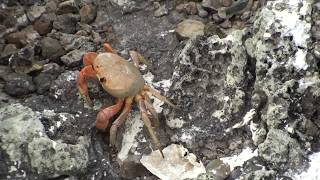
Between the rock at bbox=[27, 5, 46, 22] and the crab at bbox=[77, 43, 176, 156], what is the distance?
22.4 inches

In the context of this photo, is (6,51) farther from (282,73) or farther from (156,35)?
(282,73)

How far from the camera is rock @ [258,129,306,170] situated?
3.06 metres

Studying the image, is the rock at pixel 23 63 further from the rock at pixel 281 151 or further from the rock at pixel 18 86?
the rock at pixel 281 151

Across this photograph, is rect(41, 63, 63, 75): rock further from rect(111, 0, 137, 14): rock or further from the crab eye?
rect(111, 0, 137, 14): rock

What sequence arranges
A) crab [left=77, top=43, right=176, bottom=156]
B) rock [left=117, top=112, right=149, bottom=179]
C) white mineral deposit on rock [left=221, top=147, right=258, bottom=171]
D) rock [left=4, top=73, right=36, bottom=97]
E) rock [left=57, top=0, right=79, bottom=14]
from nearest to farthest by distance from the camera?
white mineral deposit on rock [left=221, top=147, right=258, bottom=171] → rock [left=117, top=112, right=149, bottom=179] → crab [left=77, top=43, right=176, bottom=156] → rock [left=4, top=73, right=36, bottom=97] → rock [left=57, top=0, right=79, bottom=14]

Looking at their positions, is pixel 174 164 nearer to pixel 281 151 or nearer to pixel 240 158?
pixel 240 158

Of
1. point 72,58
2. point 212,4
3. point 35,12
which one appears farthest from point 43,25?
point 212,4

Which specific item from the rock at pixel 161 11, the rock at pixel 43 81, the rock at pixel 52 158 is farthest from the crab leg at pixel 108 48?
the rock at pixel 52 158

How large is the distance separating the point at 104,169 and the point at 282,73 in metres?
1.09

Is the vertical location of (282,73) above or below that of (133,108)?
above

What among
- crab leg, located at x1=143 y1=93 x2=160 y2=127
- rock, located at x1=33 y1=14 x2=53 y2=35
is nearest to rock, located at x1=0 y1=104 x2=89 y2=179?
crab leg, located at x1=143 y1=93 x2=160 y2=127

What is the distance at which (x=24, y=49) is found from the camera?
3.71 m

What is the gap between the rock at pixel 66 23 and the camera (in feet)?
12.9

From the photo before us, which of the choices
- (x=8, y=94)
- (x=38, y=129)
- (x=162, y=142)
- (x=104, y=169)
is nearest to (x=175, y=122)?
(x=162, y=142)
